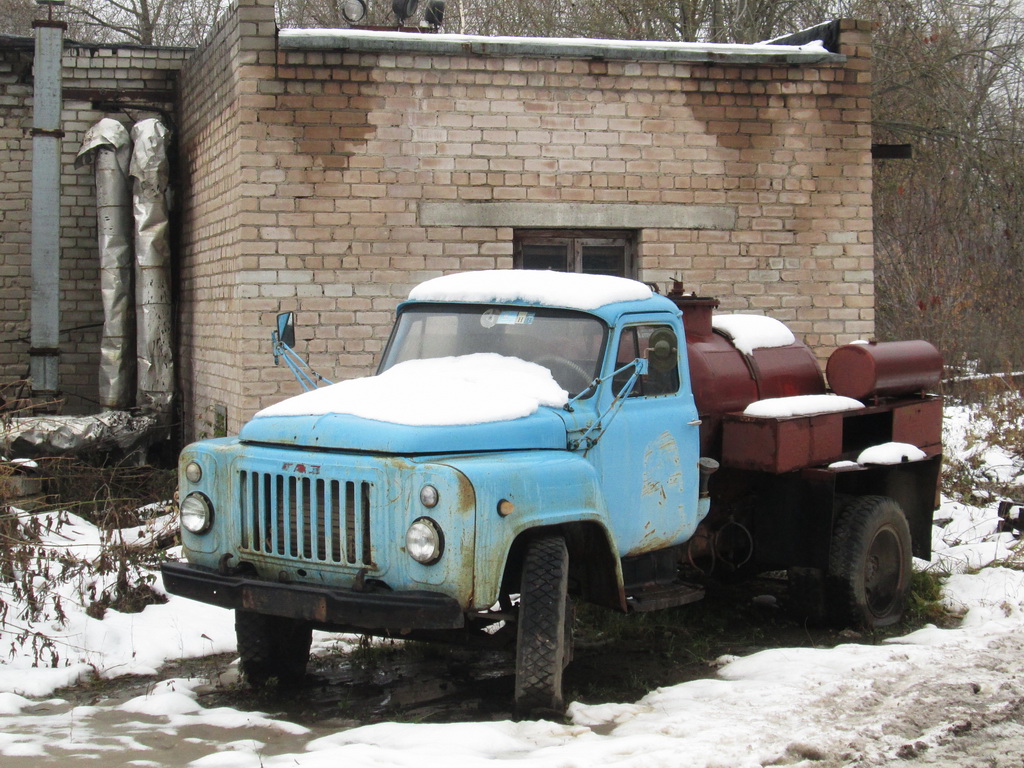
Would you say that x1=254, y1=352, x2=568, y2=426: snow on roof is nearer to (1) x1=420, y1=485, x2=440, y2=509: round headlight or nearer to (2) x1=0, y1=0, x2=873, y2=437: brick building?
(1) x1=420, y1=485, x2=440, y2=509: round headlight

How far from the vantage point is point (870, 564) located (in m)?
6.73

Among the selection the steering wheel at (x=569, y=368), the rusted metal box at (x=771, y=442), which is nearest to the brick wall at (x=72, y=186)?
the steering wheel at (x=569, y=368)

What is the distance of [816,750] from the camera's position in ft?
14.6

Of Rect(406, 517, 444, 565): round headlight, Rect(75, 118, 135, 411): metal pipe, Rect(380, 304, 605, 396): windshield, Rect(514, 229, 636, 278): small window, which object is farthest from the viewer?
Rect(75, 118, 135, 411): metal pipe

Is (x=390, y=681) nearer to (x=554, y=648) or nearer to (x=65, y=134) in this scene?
(x=554, y=648)

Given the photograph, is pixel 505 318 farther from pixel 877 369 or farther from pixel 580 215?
pixel 580 215

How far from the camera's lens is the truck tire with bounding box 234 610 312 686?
5.44 m

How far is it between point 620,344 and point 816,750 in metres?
2.07

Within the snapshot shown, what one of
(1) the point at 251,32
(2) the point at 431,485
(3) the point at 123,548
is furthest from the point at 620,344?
(1) the point at 251,32

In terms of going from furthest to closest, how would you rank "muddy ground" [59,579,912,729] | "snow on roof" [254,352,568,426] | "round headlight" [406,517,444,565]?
"muddy ground" [59,579,912,729] → "snow on roof" [254,352,568,426] → "round headlight" [406,517,444,565]

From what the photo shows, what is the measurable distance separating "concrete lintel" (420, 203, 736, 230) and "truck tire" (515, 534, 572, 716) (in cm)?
498

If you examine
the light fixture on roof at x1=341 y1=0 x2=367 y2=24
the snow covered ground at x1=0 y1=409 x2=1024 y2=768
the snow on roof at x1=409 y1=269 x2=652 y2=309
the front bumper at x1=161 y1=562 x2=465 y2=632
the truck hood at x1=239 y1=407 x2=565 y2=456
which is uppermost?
the light fixture on roof at x1=341 y1=0 x2=367 y2=24

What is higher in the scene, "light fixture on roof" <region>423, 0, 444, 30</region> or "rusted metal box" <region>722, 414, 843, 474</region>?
"light fixture on roof" <region>423, 0, 444, 30</region>

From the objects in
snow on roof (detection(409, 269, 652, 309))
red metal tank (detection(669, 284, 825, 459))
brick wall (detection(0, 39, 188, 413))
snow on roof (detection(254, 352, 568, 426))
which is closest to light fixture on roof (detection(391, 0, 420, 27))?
brick wall (detection(0, 39, 188, 413))
